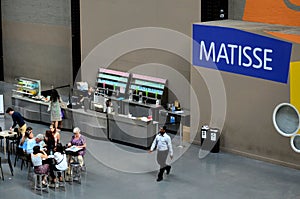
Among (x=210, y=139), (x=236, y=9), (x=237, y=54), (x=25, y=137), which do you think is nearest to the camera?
(x=25, y=137)

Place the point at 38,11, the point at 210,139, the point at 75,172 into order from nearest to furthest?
the point at 75,172, the point at 210,139, the point at 38,11

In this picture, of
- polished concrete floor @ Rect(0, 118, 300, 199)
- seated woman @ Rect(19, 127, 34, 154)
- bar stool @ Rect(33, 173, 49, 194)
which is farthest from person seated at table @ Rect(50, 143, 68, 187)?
seated woman @ Rect(19, 127, 34, 154)

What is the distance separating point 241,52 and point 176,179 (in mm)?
3825

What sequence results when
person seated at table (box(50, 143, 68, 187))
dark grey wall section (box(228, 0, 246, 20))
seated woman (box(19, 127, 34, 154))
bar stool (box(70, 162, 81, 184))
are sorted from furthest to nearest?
dark grey wall section (box(228, 0, 246, 20)), seated woman (box(19, 127, 34, 154)), bar stool (box(70, 162, 81, 184)), person seated at table (box(50, 143, 68, 187))

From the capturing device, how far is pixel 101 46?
23.3m

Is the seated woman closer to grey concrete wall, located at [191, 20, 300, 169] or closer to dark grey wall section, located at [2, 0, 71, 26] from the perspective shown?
grey concrete wall, located at [191, 20, 300, 169]

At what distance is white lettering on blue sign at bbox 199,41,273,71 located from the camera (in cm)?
1712

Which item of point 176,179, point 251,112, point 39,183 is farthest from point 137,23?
point 39,183

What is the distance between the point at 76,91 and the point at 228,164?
6.92 metres

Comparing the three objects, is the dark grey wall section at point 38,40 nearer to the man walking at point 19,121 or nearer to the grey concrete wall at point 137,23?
the grey concrete wall at point 137,23

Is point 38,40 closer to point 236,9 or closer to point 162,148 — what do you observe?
point 236,9

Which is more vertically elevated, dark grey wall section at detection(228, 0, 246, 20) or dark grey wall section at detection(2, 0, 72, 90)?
dark grey wall section at detection(228, 0, 246, 20)

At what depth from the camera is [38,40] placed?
26.0 m

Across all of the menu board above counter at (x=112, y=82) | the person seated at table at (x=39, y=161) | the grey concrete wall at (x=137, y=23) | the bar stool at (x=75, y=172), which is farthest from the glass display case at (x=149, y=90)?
the person seated at table at (x=39, y=161)
